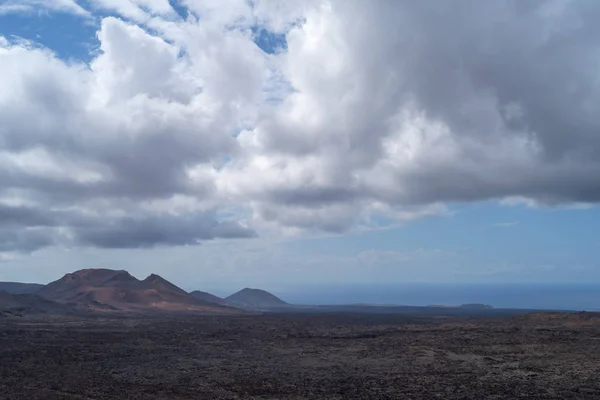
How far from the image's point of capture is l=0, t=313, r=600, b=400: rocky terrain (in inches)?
871

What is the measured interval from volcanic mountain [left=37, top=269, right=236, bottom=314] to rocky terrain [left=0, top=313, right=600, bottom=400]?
49.3m

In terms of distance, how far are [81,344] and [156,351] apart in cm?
649

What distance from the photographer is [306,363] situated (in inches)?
1169

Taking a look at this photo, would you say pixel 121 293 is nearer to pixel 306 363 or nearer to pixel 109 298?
pixel 109 298

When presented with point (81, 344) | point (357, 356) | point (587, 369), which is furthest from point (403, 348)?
point (81, 344)

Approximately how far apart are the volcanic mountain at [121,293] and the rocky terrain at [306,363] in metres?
49.3

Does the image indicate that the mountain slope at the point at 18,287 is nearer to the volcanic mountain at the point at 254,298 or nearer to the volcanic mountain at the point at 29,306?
the volcanic mountain at the point at 254,298

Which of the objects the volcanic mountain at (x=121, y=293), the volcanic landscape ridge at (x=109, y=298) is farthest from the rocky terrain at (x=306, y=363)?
the volcanic mountain at (x=121, y=293)

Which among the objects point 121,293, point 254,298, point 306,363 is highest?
point 254,298

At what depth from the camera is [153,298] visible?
102 metres

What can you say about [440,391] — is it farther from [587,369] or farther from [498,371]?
[587,369]

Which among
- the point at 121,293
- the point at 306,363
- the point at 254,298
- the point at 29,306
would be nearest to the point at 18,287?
the point at 121,293

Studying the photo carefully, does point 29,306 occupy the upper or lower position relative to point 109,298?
lower

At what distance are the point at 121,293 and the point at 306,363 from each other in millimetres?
79852
